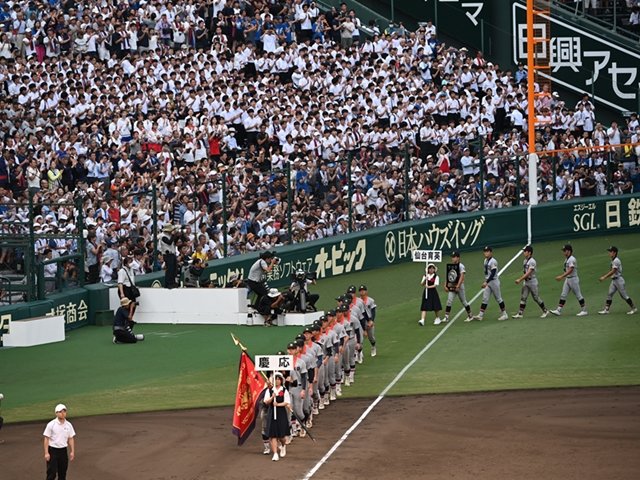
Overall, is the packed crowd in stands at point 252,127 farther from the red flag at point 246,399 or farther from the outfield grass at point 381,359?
the red flag at point 246,399

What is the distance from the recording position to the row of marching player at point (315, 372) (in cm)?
2067

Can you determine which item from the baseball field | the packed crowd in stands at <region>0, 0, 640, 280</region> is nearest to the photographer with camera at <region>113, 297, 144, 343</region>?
the baseball field

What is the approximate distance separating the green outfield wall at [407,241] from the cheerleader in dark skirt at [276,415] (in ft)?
34.3

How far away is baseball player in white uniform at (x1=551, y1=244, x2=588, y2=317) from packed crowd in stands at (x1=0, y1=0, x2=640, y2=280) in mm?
7439

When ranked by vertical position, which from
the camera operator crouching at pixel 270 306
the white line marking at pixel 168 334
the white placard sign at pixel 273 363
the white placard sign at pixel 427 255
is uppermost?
the white placard sign at pixel 427 255

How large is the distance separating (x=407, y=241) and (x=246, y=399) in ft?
52.4

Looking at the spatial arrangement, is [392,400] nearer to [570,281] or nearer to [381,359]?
[381,359]

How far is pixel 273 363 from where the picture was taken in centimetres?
2050

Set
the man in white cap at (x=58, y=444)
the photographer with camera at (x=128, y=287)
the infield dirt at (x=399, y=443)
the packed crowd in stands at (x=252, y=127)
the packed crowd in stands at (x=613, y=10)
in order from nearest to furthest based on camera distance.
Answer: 1. the man in white cap at (x=58, y=444)
2. the infield dirt at (x=399, y=443)
3. the photographer with camera at (x=128, y=287)
4. the packed crowd in stands at (x=252, y=127)
5. the packed crowd in stands at (x=613, y=10)

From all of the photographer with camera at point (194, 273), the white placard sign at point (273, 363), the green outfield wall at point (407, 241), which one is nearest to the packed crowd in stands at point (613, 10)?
the green outfield wall at point (407, 241)

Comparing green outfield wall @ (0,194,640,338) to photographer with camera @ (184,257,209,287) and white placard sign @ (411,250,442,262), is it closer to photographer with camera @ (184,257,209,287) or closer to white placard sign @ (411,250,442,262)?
photographer with camera @ (184,257,209,287)

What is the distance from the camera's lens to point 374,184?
119 ft

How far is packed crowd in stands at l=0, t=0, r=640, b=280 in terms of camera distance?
1330 inches

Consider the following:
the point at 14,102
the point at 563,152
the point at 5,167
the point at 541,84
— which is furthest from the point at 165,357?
the point at 541,84
